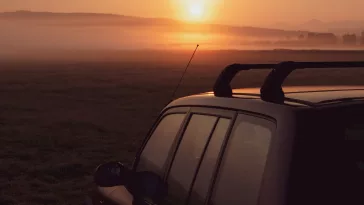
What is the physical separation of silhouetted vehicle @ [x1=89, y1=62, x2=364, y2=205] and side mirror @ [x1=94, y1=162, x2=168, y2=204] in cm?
7

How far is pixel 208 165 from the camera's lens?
10.7 feet

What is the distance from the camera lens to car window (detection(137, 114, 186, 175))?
12.7 ft

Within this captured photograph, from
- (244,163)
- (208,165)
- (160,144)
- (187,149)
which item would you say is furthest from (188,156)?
(244,163)

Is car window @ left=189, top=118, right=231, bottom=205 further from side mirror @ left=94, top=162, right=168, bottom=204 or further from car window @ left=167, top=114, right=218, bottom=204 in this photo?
side mirror @ left=94, top=162, right=168, bottom=204

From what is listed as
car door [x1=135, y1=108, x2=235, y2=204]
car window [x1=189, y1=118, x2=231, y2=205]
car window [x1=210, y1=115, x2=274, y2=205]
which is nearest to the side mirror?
car door [x1=135, y1=108, x2=235, y2=204]

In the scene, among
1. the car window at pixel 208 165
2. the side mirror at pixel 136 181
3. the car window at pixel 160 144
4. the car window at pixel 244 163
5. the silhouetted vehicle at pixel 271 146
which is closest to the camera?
the silhouetted vehicle at pixel 271 146

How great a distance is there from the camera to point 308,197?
2551mm

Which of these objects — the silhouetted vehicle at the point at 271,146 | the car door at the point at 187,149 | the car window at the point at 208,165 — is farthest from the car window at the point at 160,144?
the car window at the point at 208,165

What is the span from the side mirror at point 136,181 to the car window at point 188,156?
12 cm

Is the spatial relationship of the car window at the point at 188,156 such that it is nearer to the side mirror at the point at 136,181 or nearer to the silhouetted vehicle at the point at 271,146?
the silhouetted vehicle at the point at 271,146

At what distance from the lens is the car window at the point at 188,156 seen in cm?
341

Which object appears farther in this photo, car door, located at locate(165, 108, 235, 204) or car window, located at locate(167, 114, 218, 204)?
car window, located at locate(167, 114, 218, 204)

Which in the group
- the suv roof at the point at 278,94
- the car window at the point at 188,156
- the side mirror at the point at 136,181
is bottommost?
the side mirror at the point at 136,181

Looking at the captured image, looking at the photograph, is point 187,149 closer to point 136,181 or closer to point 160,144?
point 160,144
